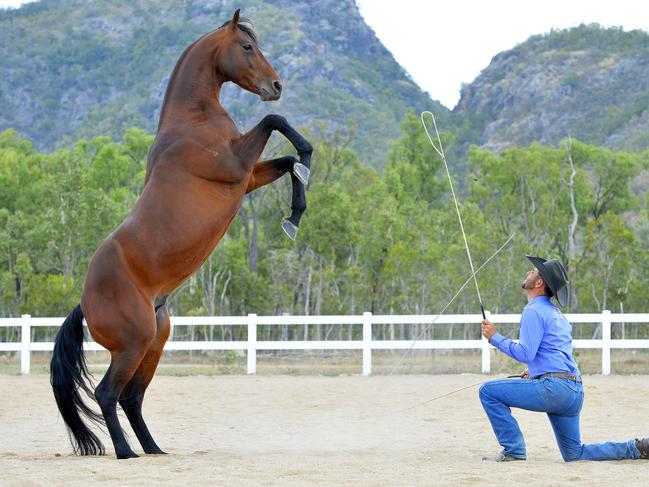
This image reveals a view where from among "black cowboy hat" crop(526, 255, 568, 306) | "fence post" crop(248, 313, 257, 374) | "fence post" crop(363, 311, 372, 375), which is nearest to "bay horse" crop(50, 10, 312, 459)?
"black cowboy hat" crop(526, 255, 568, 306)

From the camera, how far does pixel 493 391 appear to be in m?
6.40

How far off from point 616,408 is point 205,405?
4.63m

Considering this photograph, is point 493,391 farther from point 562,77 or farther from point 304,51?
point 304,51

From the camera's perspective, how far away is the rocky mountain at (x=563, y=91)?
7512 cm

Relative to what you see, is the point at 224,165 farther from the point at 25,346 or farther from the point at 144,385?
the point at 25,346

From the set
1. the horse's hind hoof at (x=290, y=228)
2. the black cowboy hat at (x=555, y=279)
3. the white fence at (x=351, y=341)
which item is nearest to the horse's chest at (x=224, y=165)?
the horse's hind hoof at (x=290, y=228)

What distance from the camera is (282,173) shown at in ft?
23.3

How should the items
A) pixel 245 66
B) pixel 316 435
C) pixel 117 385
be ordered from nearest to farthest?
pixel 117 385 → pixel 245 66 → pixel 316 435

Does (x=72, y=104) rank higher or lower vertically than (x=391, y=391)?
higher

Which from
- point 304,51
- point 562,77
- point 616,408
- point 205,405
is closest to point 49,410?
point 205,405

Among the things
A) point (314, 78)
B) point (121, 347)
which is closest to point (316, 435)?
point (121, 347)

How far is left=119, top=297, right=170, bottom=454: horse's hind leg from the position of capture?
712 cm

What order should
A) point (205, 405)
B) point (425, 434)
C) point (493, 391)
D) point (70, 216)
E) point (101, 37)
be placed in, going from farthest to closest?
point (101, 37) → point (70, 216) → point (205, 405) → point (425, 434) → point (493, 391)

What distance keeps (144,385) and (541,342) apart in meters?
2.89
